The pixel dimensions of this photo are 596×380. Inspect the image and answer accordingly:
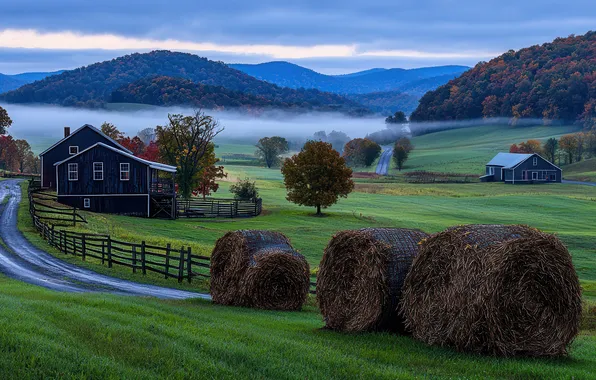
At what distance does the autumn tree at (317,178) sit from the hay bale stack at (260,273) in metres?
40.5

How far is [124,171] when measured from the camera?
174 ft

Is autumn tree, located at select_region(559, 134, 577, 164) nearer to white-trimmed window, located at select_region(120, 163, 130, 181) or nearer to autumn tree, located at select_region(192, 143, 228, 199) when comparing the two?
autumn tree, located at select_region(192, 143, 228, 199)

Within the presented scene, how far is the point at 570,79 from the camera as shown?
607ft

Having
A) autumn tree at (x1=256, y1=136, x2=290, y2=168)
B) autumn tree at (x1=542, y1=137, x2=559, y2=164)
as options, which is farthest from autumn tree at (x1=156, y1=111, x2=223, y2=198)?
autumn tree at (x1=542, y1=137, x2=559, y2=164)

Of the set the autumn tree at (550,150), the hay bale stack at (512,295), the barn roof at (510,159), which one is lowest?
the hay bale stack at (512,295)

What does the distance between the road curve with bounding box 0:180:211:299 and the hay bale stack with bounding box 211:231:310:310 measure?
2813 mm

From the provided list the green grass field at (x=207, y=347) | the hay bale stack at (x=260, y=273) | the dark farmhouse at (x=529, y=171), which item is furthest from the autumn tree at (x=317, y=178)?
the dark farmhouse at (x=529, y=171)

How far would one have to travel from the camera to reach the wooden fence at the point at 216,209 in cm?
5725

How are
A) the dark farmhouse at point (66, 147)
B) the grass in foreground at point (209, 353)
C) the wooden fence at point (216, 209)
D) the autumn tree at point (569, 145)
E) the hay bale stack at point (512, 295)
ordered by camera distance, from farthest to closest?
1. the autumn tree at point (569, 145)
2. the dark farmhouse at point (66, 147)
3. the wooden fence at point (216, 209)
4. the hay bale stack at point (512, 295)
5. the grass in foreground at point (209, 353)

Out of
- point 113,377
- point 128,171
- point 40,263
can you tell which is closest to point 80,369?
point 113,377

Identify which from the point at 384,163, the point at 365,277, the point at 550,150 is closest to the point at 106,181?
the point at 365,277

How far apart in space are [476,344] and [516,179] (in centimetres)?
9960

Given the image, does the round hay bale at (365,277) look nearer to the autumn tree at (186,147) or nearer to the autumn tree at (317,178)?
the autumn tree at (317,178)

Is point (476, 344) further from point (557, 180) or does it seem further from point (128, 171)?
point (557, 180)
